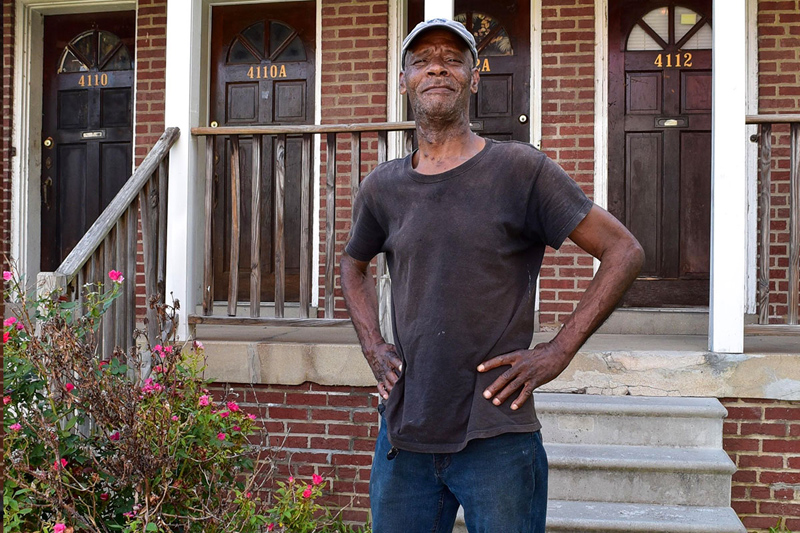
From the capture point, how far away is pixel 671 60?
5.95 m

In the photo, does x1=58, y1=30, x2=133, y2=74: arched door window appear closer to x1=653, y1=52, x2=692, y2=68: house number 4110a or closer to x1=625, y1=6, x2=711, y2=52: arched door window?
x1=625, y1=6, x2=711, y2=52: arched door window

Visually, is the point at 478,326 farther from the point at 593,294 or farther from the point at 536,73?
the point at 536,73

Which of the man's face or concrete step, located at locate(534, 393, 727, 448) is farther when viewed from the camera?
concrete step, located at locate(534, 393, 727, 448)

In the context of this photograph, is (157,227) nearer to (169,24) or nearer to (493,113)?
(169,24)

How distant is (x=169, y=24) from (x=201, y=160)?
2.09 m

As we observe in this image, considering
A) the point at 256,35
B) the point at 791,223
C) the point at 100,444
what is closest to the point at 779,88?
the point at 791,223

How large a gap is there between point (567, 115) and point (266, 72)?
2.46 m

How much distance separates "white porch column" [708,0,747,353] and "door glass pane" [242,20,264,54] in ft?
12.1

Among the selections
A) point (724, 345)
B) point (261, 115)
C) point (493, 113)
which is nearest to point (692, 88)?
point (493, 113)

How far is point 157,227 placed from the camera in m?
4.62

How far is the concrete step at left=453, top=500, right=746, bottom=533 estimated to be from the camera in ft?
11.1

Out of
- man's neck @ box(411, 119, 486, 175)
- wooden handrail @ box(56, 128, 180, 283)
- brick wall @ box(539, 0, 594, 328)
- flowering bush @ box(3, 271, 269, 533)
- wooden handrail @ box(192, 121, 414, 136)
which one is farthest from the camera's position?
brick wall @ box(539, 0, 594, 328)

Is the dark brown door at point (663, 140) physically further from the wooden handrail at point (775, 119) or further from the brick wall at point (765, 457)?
the brick wall at point (765, 457)

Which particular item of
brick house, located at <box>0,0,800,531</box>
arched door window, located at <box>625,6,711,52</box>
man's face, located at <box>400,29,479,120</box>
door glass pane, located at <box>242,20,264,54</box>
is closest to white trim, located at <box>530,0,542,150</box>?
brick house, located at <box>0,0,800,531</box>
